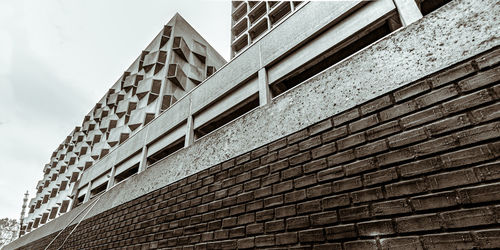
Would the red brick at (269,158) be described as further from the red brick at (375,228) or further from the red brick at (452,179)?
the red brick at (452,179)

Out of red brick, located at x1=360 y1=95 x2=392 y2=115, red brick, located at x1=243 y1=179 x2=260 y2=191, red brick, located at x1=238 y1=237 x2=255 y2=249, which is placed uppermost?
red brick, located at x1=360 y1=95 x2=392 y2=115

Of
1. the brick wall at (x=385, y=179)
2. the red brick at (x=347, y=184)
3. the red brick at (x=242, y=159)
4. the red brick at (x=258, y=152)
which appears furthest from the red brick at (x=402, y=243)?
the red brick at (x=242, y=159)

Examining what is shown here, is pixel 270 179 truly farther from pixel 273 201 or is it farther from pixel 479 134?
pixel 479 134

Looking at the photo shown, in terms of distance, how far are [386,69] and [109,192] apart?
21.2 ft

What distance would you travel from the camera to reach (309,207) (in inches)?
81.3

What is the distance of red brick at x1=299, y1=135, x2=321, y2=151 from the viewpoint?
2.33 meters

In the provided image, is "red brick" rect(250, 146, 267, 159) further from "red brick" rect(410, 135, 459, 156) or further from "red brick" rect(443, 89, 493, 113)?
"red brick" rect(443, 89, 493, 113)

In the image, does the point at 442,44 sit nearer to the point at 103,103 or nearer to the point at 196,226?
the point at 196,226

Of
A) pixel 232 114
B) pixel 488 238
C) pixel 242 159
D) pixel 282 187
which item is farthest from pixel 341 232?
pixel 232 114

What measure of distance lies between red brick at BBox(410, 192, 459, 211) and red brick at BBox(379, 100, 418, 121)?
67 cm

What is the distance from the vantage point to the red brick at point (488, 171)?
1.41 metres

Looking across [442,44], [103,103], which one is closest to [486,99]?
[442,44]

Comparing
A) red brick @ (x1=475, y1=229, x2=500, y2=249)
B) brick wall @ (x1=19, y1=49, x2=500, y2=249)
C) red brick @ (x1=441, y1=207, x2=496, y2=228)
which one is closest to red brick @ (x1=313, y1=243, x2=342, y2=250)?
brick wall @ (x1=19, y1=49, x2=500, y2=249)

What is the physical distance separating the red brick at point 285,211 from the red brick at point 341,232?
1.17 ft
